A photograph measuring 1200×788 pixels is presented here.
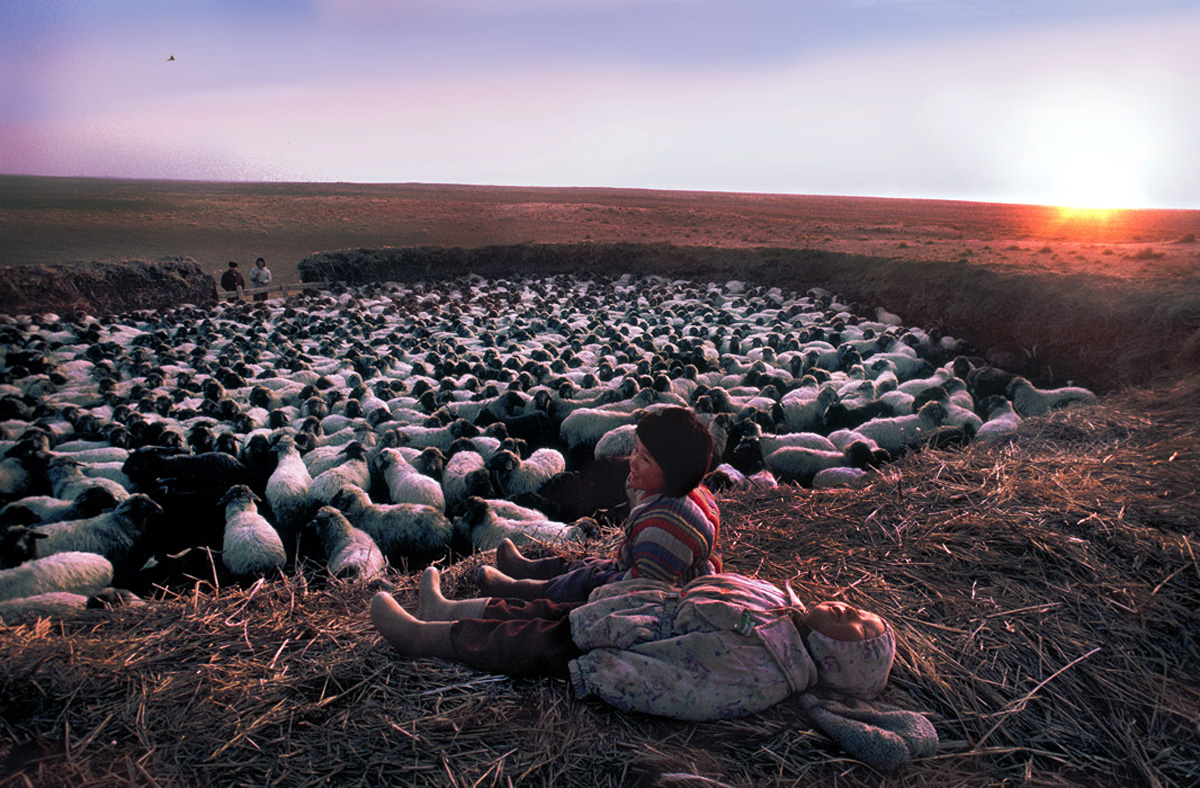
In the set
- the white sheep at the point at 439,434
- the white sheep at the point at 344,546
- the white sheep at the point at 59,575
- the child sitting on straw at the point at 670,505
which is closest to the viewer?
the child sitting on straw at the point at 670,505

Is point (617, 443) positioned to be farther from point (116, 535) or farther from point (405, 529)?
point (116, 535)

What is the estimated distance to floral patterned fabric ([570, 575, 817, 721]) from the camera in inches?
A: 96.3

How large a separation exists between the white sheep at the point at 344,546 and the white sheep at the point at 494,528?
811 millimetres

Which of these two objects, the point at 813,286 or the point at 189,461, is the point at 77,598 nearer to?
the point at 189,461

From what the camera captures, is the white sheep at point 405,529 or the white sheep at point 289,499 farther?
the white sheep at point 289,499

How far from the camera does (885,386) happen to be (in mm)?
10070

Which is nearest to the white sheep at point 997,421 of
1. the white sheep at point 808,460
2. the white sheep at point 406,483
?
the white sheep at point 808,460

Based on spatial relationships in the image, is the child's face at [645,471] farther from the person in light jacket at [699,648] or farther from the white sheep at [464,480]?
the white sheep at [464,480]

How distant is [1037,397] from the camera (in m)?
9.09

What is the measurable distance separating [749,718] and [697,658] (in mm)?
332

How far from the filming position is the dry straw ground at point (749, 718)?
2.37m

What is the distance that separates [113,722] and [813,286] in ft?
65.6

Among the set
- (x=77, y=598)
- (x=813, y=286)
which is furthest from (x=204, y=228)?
(x=77, y=598)

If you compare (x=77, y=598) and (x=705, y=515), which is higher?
(x=705, y=515)
